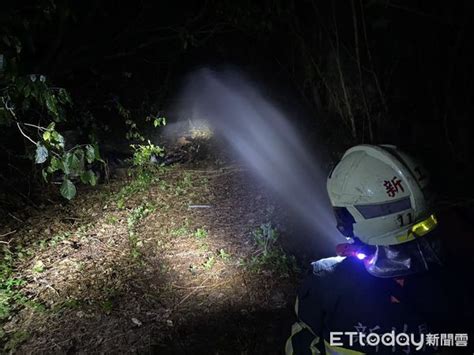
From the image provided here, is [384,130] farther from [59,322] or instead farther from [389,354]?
[59,322]

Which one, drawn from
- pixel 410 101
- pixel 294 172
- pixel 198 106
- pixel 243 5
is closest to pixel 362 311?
pixel 410 101

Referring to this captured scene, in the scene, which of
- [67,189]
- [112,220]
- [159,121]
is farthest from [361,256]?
[159,121]

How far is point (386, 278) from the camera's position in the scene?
1607 mm

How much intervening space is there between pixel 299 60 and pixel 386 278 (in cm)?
612

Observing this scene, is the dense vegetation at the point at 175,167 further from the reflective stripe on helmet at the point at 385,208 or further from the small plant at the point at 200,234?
the reflective stripe on helmet at the point at 385,208

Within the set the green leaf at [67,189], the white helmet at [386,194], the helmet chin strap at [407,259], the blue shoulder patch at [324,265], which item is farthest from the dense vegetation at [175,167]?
the blue shoulder patch at [324,265]

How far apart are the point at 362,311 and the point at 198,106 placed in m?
7.57

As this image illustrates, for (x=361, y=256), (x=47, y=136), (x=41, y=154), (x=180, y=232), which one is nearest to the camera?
(x=361, y=256)

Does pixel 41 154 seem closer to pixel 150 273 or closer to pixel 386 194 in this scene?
pixel 150 273

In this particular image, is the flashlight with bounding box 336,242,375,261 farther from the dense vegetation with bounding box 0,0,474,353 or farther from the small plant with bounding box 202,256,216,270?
the small plant with bounding box 202,256,216,270

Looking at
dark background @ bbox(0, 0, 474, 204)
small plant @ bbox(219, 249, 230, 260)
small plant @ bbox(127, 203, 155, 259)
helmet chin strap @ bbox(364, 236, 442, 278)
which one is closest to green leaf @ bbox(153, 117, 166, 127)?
dark background @ bbox(0, 0, 474, 204)

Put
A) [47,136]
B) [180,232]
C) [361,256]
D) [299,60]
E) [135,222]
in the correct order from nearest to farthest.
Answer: [361,256] → [47,136] → [180,232] → [135,222] → [299,60]

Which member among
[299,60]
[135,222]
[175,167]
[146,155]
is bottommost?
[135,222]

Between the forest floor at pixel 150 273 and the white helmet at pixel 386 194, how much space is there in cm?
199
